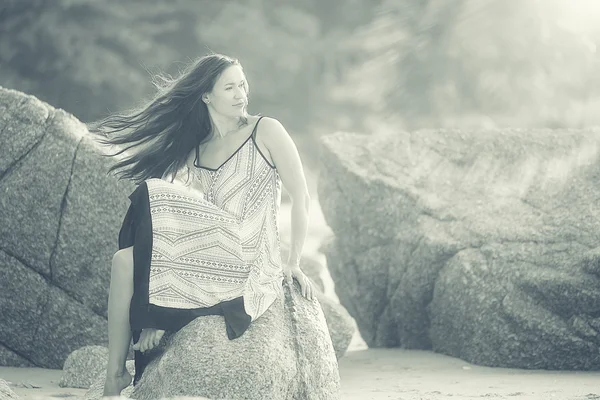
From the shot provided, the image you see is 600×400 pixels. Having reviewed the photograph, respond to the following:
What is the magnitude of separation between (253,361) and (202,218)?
0.83m

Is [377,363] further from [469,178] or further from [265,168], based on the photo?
[265,168]

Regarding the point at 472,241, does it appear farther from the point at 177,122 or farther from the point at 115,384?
the point at 115,384

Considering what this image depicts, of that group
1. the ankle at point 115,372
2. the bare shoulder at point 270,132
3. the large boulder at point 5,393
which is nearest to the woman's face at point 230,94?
the bare shoulder at point 270,132

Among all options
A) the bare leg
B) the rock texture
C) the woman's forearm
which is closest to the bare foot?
the bare leg

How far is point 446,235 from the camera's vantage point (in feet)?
25.4

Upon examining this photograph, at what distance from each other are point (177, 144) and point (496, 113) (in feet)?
62.4

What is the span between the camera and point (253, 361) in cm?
494

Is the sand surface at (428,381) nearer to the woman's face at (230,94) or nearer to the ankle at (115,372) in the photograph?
the ankle at (115,372)

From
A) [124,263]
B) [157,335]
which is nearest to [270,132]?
[124,263]

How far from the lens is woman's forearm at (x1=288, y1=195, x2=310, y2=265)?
5441 mm

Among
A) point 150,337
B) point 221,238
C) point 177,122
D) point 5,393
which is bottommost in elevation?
point 5,393

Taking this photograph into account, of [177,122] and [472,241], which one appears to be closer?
[177,122]

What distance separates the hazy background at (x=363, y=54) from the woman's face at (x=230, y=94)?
16.7m

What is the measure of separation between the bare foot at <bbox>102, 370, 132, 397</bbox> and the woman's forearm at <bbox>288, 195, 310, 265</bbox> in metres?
1.05
